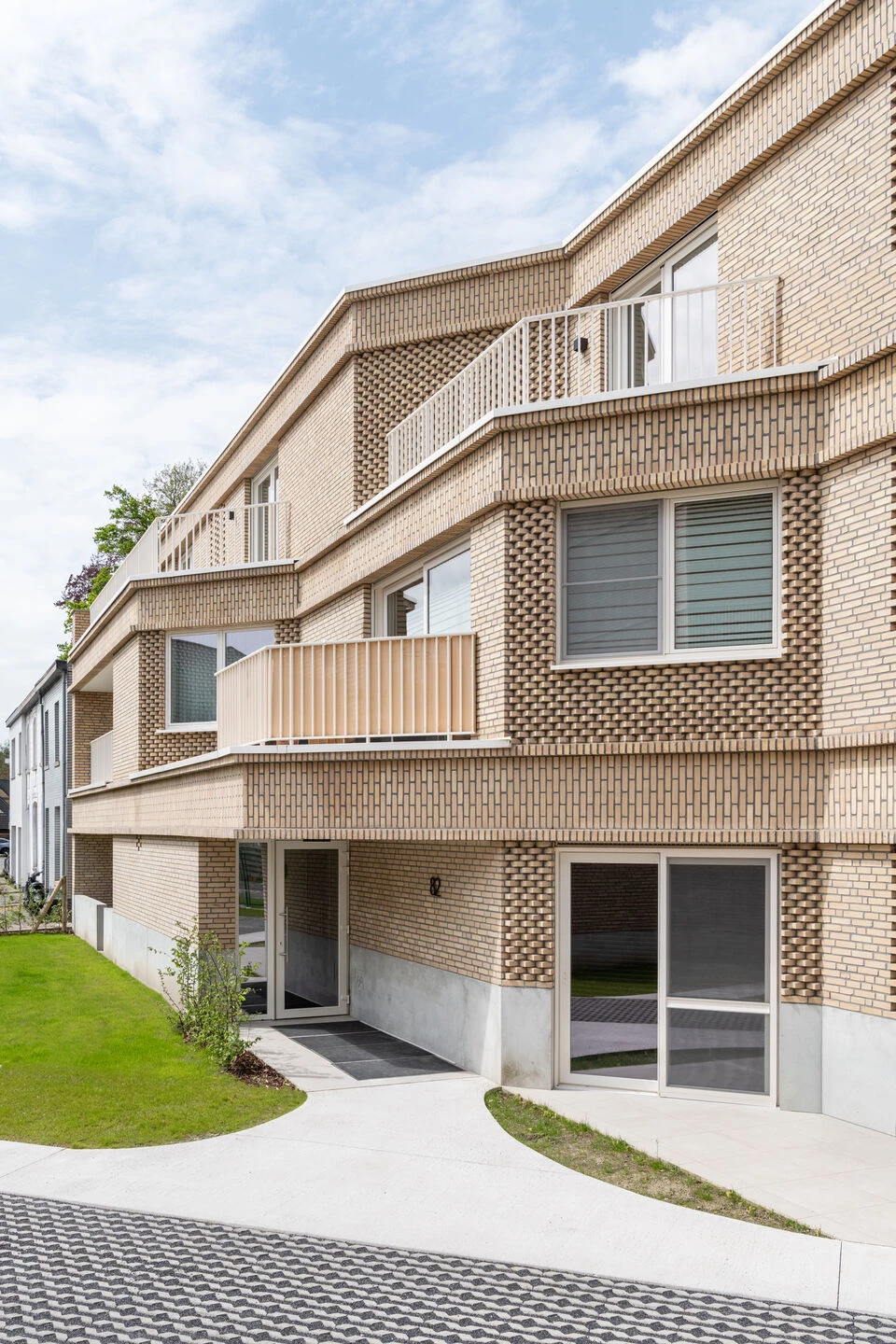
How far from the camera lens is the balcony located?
12.3 meters

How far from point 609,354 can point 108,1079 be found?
31.9 feet

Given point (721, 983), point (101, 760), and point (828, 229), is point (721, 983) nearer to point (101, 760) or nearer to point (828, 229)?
point (828, 229)

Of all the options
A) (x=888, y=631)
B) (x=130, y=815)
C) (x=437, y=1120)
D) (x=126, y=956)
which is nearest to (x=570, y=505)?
(x=888, y=631)

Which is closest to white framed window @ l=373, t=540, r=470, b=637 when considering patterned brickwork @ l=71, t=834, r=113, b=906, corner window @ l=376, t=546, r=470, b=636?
corner window @ l=376, t=546, r=470, b=636

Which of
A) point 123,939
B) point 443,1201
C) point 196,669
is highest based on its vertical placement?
point 196,669

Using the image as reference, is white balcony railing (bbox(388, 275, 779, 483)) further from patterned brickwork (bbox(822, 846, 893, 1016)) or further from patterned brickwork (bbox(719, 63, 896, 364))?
patterned brickwork (bbox(822, 846, 893, 1016))

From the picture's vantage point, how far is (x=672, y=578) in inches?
439

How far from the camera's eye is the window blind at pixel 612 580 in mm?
11289

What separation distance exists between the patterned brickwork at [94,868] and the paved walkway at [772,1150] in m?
19.8

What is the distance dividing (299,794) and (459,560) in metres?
3.17

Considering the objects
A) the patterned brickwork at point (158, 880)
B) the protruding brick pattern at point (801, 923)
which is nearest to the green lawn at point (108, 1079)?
the patterned brickwork at point (158, 880)

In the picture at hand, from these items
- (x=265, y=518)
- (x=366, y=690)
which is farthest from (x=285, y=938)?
(x=265, y=518)

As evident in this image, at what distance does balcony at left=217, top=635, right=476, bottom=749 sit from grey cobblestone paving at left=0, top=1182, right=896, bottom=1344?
6034 mm

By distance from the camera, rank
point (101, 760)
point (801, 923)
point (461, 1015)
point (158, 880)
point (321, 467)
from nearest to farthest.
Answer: point (801, 923) < point (461, 1015) < point (321, 467) < point (158, 880) < point (101, 760)
